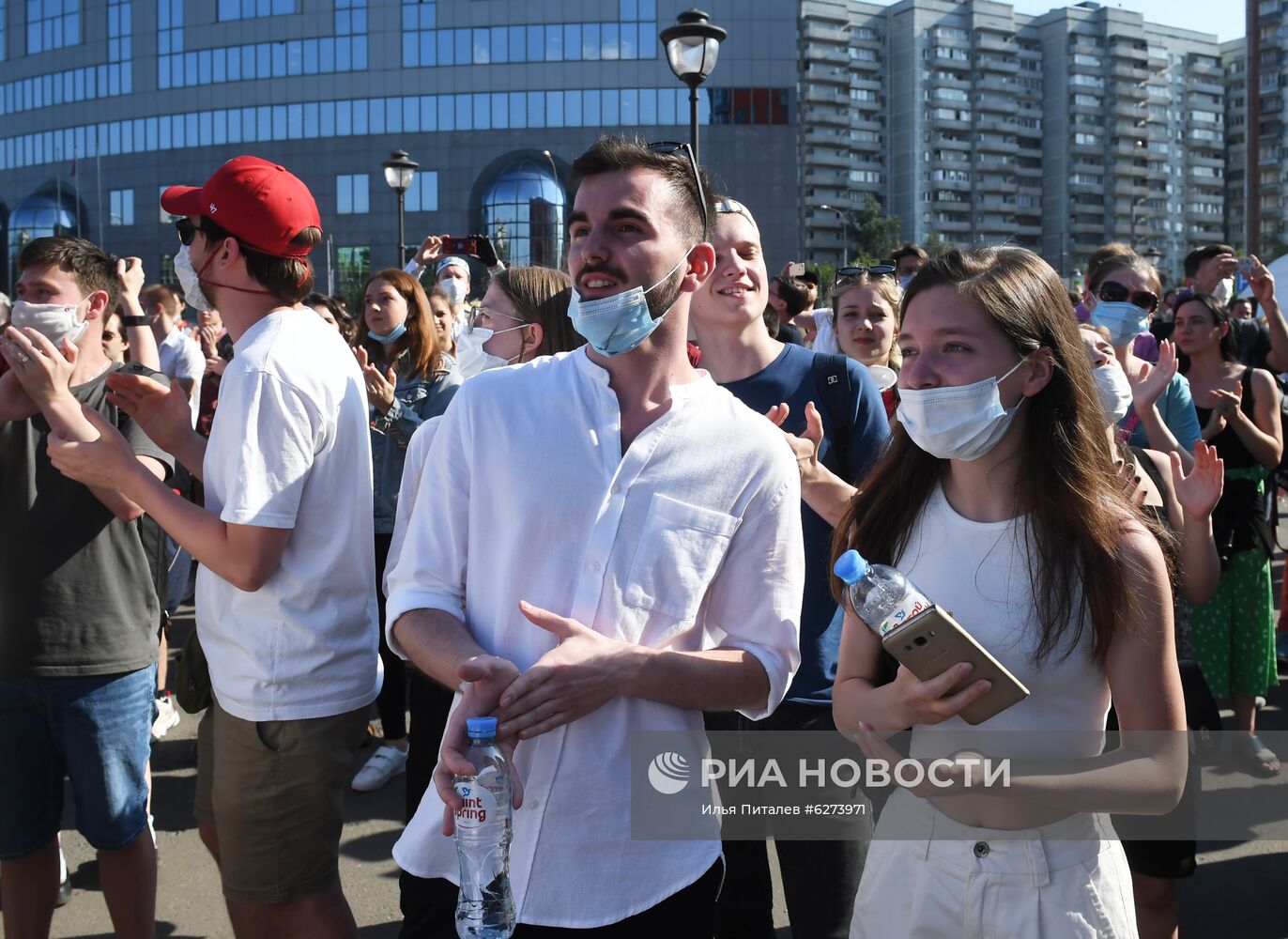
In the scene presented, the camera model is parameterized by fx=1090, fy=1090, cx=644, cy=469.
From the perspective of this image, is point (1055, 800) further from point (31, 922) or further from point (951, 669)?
point (31, 922)

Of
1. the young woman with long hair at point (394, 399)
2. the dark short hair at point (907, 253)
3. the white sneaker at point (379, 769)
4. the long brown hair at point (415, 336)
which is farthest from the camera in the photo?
the dark short hair at point (907, 253)

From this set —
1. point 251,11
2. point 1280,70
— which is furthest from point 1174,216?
point 251,11

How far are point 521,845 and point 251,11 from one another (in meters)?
69.3

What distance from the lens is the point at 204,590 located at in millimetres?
3074

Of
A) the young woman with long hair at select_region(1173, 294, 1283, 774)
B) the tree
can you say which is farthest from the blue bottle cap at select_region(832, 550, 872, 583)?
the tree

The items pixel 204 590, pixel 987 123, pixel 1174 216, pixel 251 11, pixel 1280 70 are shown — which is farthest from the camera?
pixel 1174 216

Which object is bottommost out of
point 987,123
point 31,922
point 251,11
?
point 31,922

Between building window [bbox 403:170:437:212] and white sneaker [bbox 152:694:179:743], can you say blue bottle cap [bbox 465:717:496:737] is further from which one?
building window [bbox 403:170:437:212]

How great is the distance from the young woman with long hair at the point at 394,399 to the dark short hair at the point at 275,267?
7.69 ft

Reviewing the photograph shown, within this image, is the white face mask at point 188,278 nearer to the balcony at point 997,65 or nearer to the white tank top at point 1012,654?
the white tank top at point 1012,654

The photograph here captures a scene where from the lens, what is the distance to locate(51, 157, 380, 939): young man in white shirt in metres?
2.84

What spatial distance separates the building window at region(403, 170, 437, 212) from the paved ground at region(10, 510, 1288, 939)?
6031cm

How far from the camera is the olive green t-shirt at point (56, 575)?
11.1 feet

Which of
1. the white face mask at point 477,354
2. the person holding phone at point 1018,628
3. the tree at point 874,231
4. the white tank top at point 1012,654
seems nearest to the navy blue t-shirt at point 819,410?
the person holding phone at point 1018,628
